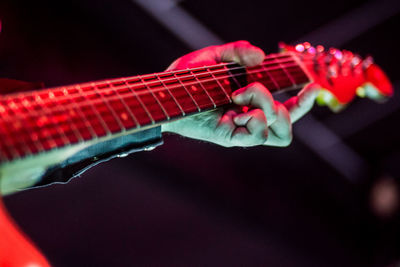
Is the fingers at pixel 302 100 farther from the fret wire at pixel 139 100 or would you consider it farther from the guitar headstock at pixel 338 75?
the fret wire at pixel 139 100

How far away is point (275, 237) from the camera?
2.02 meters

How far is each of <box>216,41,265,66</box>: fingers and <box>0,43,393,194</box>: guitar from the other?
0.08 ft

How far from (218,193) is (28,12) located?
101 centimetres

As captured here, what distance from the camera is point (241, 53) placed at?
46.1 inches

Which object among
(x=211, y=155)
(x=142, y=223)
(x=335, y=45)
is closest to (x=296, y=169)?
(x=211, y=155)

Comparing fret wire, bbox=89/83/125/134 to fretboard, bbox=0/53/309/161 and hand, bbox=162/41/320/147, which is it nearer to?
fretboard, bbox=0/53/309/161

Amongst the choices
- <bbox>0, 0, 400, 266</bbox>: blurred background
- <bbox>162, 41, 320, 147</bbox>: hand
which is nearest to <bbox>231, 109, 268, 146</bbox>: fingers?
<bbox>162, 41, 320, 147</bbox>: hand

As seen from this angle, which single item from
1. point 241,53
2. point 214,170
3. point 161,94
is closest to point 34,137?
point 161,94

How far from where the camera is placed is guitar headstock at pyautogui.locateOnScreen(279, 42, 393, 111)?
1.44 meters

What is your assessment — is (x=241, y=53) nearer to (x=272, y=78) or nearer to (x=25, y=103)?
(x=272, y=78)

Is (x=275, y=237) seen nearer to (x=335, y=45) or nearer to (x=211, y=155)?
(x=211, y=155)

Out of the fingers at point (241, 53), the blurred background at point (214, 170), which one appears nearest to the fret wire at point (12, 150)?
the fingers at point (241, 53)

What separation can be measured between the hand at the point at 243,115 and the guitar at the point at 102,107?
4 centimetres

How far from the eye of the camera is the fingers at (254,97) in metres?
1.07
